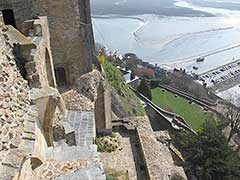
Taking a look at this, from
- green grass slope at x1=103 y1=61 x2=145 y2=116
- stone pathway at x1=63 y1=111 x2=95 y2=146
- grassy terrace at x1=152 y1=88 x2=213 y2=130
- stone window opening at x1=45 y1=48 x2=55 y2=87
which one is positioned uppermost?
stone window opening at x1=45 y1=48 x2=55 y2=87

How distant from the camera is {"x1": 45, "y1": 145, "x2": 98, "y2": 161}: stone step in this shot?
4.99m

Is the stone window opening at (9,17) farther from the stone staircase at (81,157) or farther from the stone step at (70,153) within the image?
the stone step at (70,153)

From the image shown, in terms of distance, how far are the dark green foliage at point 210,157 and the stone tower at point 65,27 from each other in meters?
5.19

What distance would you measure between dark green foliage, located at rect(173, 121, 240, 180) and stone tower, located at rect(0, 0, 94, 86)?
17.0 ft

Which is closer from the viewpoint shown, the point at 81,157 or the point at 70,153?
the point at 81,157

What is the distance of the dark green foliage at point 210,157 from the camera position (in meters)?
11.8

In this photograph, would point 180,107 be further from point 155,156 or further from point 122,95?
point 155,156

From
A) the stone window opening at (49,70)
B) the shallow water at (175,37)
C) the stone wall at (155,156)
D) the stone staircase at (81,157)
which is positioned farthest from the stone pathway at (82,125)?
the shallow water at (175,37)

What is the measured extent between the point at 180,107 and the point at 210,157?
13.8 meters

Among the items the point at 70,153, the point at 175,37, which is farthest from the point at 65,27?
the point at 175,37

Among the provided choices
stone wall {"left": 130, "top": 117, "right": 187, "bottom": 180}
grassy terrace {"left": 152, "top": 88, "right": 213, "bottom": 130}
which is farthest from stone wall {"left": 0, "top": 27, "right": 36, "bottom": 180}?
grassy terrace {"left": 152, "top": 88, "right": 213, "bottom": 130}

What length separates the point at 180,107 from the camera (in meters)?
25.9

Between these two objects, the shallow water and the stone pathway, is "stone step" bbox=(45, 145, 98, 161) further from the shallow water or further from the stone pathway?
the shallow water

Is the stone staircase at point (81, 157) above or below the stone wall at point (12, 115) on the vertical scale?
below
